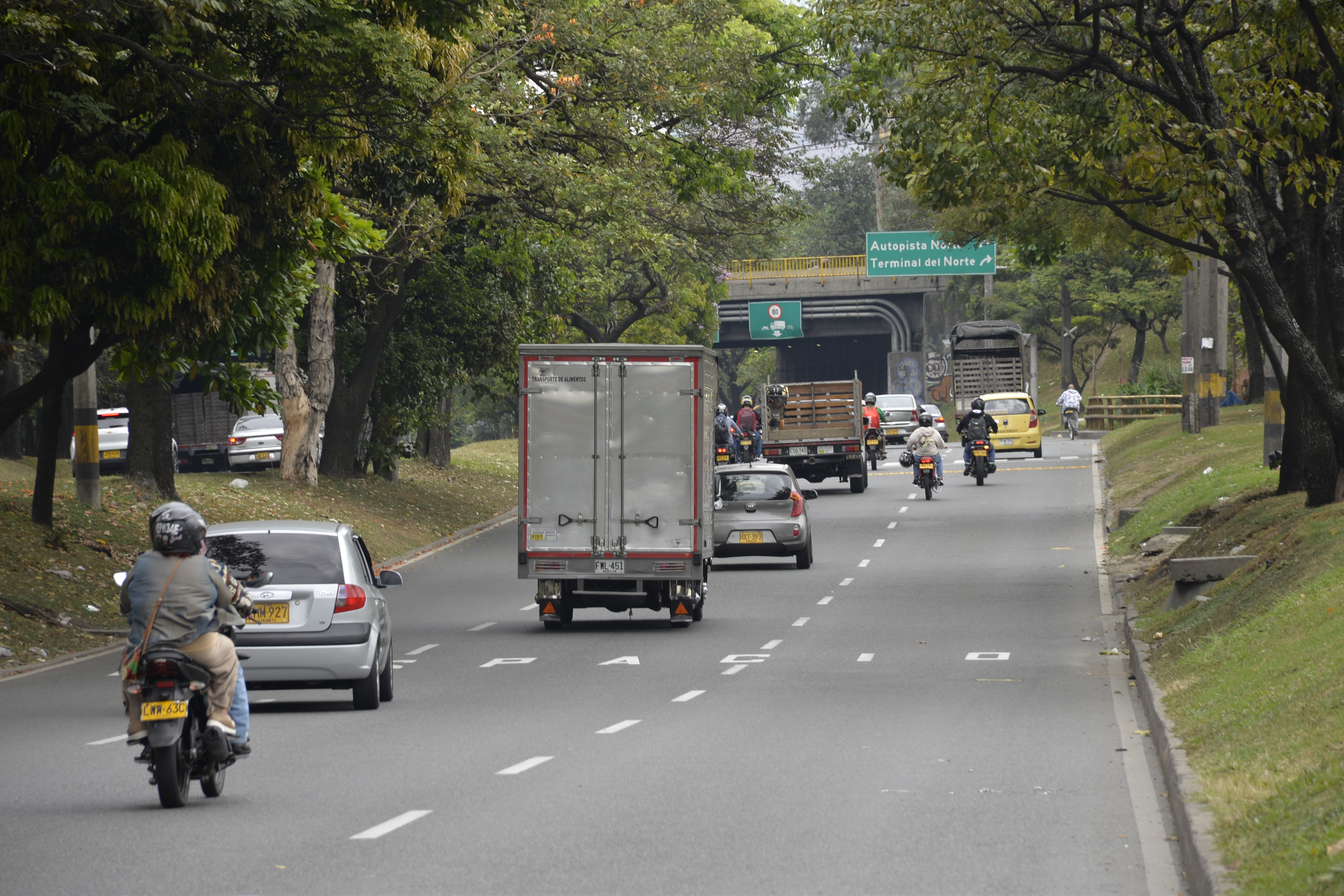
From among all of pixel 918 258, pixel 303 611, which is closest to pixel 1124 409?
pixel 918 258

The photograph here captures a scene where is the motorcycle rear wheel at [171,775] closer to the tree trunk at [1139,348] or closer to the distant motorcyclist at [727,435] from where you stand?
the distant motorcyclist at [727,435]

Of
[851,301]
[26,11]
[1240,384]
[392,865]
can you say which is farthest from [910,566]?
[851,301]

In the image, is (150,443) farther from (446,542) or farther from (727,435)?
(727,435)

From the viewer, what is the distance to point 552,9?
2747 centimetres

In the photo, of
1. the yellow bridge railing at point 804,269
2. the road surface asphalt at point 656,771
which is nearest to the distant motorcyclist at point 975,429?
the road surface asphalt at point 656,771

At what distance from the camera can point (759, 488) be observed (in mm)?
27094

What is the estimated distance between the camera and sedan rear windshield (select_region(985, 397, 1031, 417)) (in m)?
51.5

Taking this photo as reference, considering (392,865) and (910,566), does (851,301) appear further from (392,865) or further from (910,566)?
(392,865)

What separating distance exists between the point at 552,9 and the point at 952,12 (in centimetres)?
1004

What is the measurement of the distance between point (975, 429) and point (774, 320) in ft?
130

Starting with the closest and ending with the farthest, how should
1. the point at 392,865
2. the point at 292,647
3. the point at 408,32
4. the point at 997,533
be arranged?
the point at 392,865
the point at 292,647
the point at 408,32
the point at 997,533

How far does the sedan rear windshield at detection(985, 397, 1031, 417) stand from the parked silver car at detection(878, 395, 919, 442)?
30.8 ft

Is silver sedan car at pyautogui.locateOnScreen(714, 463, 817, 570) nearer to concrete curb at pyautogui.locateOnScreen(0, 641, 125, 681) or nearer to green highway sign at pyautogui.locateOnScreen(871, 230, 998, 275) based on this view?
concrete curb at pyautogui.locateOnScreen(0, 641, 125, 681)

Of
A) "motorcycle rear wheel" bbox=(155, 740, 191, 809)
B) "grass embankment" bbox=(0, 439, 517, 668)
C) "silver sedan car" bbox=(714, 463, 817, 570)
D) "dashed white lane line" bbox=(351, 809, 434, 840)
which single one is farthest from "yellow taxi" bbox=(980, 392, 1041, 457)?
"motorcycle rear wheel" bbox=(155, 740, 191, 809)
